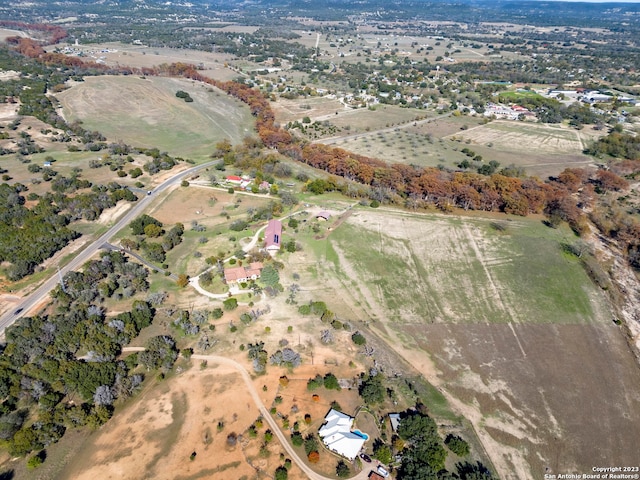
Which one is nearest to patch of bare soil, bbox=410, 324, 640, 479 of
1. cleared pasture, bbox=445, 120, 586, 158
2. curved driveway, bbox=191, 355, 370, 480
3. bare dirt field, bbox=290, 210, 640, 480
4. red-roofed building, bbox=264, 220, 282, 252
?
bare dirt field, bbox=290, 210, 640, 480

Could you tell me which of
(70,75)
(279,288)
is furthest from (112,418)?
(70,75)

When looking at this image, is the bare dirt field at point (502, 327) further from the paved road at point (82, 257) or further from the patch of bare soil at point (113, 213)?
the patch of bare soil at point (113, 213)

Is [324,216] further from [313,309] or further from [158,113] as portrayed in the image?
[158,113]

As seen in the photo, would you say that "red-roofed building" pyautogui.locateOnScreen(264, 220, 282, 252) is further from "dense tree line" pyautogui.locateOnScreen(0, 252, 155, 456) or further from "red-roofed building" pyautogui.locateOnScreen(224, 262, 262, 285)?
"dense tree line" pyautogui.locateOnScreen(0, 252, 155, 456)

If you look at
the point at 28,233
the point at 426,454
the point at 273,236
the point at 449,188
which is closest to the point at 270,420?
the point at 426,454

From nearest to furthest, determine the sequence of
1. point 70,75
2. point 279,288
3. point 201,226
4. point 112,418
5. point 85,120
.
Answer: point 112,418
point 279,288
point 201,226
point 85,120
point 70,75

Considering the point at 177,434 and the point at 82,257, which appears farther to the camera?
the point at 82,257

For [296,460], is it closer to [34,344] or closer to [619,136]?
[34,344]
